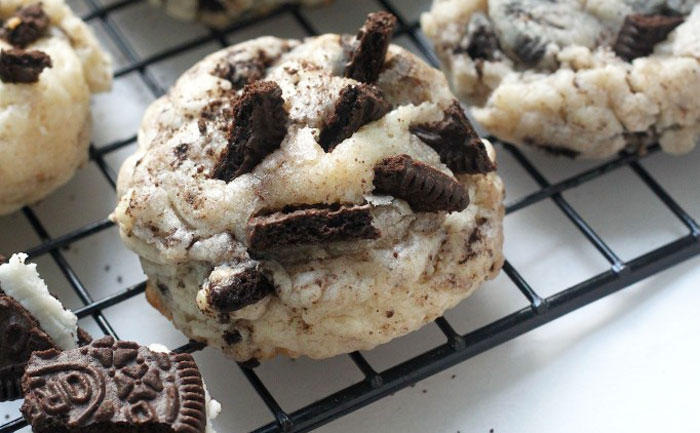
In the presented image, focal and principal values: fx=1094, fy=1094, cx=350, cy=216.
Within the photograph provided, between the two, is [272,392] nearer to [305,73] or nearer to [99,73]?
[305,73]

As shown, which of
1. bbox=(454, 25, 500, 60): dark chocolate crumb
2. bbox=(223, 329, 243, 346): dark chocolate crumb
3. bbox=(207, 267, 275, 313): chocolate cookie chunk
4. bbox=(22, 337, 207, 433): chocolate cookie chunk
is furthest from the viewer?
bbox=(454, 25, 500, 60): dark chocolate crumb

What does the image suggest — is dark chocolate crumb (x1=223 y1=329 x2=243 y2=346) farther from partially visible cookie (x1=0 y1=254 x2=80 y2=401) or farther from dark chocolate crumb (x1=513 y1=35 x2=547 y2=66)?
dark chocolate crumb (x1=513 y1=35 x2=547 y2=66)

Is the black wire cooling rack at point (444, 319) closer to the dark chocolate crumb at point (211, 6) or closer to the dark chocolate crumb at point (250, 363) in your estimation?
the dark chocolate crumb at point (250, 363)

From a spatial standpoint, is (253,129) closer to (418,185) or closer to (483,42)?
(418,185)

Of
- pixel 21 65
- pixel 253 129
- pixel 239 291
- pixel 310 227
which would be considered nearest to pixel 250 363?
pixel 239 291

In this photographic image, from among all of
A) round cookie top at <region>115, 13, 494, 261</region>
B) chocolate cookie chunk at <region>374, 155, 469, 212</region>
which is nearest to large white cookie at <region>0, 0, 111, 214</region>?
round cookie top at <region>115, 13, 494, 261</region>

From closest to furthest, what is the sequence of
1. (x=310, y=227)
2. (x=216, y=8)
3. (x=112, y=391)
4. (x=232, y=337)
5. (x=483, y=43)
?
(x=112, y=391)
(x=310, y=227)
(x=232, y=337)
(x=483, y=43)
(x=216, y=8)
